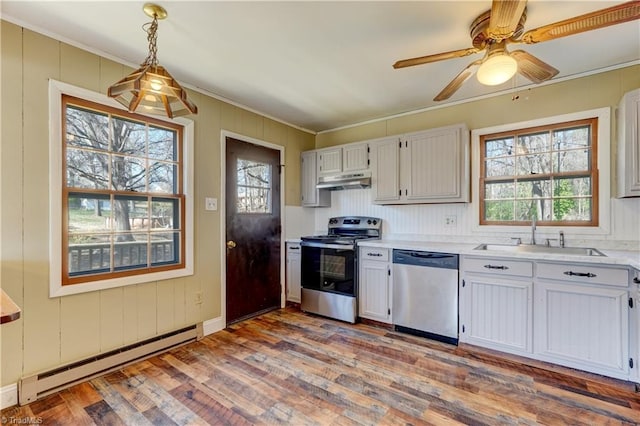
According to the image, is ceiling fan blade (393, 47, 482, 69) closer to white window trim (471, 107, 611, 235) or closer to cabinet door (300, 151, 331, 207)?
white window trim (471, 107, 611, 235)

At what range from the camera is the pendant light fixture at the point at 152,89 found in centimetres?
164

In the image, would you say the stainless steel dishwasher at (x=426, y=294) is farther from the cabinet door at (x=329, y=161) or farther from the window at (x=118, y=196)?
the window at (x=118, y=196)

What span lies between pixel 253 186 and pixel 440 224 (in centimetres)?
224

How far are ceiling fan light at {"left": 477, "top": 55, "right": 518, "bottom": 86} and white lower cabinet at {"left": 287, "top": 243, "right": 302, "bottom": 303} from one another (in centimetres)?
277

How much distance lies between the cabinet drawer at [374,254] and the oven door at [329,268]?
111mm

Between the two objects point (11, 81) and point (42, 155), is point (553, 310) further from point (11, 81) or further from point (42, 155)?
point (11, 81)

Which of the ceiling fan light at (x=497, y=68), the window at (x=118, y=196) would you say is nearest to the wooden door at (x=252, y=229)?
the window at (x=118, y=196)

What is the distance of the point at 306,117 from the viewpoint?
3.95 m

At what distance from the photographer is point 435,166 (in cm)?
327

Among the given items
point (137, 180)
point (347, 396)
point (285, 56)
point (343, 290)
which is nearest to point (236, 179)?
point (137, 180)

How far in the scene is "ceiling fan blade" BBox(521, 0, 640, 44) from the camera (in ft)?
4.67

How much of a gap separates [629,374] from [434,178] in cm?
210

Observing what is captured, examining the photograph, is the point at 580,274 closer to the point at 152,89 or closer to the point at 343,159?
the point at 343,159

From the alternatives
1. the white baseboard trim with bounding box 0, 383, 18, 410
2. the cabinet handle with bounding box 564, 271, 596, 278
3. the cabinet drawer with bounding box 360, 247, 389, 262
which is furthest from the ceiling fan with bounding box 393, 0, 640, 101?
the white baseboard trim with bounding box 0, 383, 18, 410
